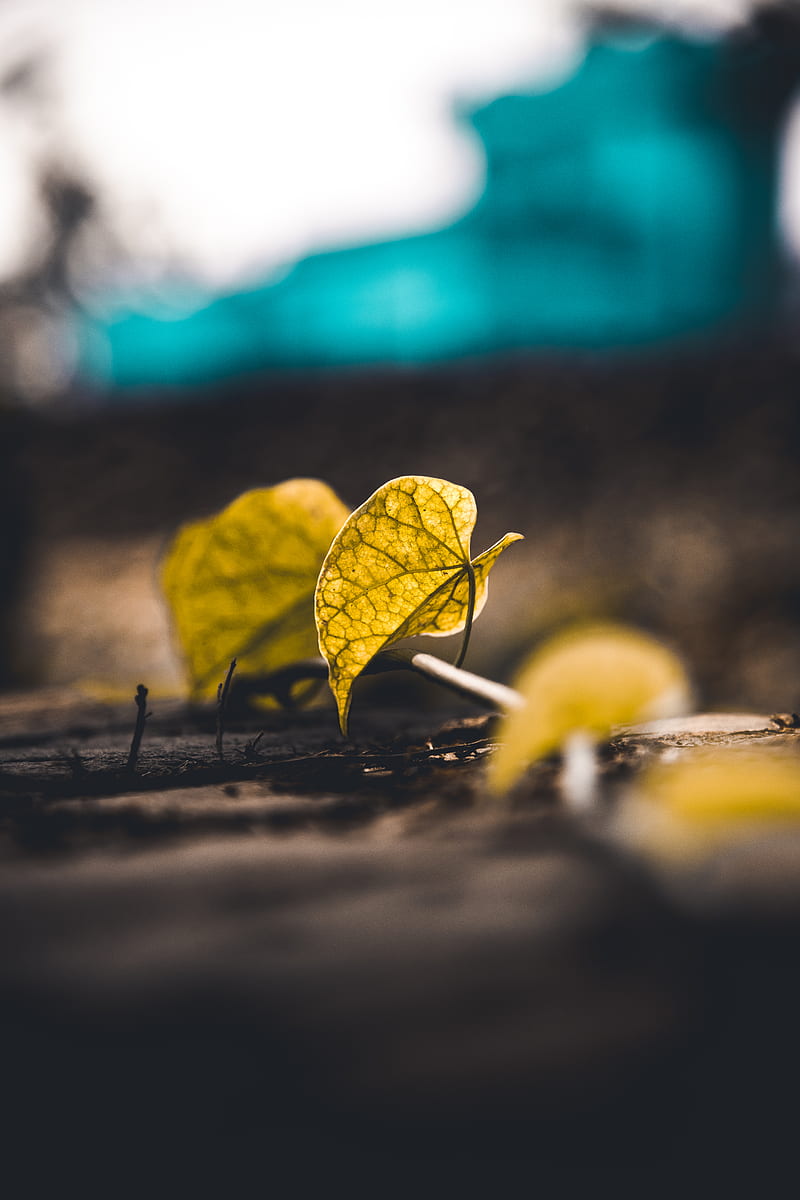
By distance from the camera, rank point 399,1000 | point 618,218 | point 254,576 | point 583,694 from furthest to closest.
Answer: point 618,218
point 254,576
point 583,694
point 399,1000

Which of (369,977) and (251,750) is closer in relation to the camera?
(369,977)

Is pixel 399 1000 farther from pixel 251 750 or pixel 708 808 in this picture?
pixel 251 750

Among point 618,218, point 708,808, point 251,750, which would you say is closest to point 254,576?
point 251,750

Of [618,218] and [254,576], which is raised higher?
[618,218]

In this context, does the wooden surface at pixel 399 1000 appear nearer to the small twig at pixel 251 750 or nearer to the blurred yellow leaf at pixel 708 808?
the blurred yellow leaf at pixel 708 808

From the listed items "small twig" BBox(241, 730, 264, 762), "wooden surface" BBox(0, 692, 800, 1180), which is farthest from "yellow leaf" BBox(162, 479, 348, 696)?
"wooden surface" BBox(0, 692, 800, 1180)

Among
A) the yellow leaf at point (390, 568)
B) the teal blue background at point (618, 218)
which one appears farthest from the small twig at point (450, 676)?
the teal blue background at point (618, 218)
